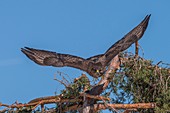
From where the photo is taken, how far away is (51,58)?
9.16m

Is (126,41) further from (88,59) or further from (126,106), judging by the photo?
(126,106)

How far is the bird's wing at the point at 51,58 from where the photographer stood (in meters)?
9.16

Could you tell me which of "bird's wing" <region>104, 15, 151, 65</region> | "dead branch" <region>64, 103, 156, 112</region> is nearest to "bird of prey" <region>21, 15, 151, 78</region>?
"bird's wing" <region>104, 15, 151, 65</region>

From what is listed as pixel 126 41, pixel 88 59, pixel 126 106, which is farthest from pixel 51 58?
pixel 126 106

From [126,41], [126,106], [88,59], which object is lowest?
[126,106]

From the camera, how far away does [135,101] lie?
376 inches

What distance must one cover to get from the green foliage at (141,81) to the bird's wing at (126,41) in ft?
2.18

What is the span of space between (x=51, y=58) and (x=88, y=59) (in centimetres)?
72

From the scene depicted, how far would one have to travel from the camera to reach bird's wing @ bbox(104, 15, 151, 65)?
9133mm

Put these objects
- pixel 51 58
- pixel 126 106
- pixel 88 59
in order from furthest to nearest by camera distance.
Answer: pixel 126 106 → pixel 88 59 → pixel 51 58

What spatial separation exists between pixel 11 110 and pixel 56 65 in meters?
1.88

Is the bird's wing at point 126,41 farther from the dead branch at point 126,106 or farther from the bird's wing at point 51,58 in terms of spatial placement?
the dead branch at point 126,106

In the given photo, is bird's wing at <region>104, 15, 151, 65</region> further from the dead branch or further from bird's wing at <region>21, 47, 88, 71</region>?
the dead branch

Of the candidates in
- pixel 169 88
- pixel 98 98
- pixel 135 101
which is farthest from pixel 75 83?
pixel 169 88
